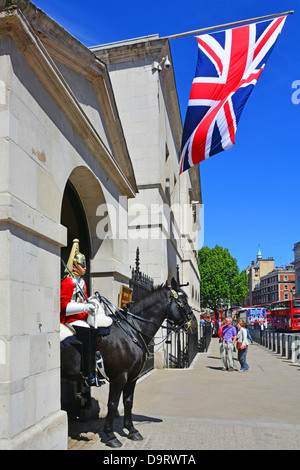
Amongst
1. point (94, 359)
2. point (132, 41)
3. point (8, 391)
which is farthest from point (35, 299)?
point (132, 41)

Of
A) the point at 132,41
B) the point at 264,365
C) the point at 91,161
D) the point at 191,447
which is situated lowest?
the point at 264,365

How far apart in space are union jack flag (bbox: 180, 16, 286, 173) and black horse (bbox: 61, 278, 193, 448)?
4.73 meters

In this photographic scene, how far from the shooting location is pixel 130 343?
20.6 ft

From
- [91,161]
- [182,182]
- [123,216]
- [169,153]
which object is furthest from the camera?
[182,182]

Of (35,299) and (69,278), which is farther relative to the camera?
(69,278)

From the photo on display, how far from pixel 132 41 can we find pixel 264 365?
1349 cm

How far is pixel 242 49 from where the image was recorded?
9.97m

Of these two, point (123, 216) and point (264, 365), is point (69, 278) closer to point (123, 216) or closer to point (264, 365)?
point (123, 216)

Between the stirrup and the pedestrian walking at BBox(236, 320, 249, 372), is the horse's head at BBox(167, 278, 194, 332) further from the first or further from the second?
the pedestrian walking at BBox(236, 320, 249, 372)

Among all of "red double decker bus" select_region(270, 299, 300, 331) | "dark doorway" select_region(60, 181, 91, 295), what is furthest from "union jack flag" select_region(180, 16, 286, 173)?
"red double decker bus" select_region(270, 299, 300, 331)

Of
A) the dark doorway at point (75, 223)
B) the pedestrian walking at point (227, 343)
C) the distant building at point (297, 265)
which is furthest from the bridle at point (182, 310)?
the distant building at point (297, 265)

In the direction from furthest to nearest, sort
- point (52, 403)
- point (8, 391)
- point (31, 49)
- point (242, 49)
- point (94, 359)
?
point (242, 49) → point (94, 359) → point (52, 403) → point (31, 49) → point (8, 391)

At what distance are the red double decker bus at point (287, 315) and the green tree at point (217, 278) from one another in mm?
14909

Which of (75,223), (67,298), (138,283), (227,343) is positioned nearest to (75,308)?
(67,298)
